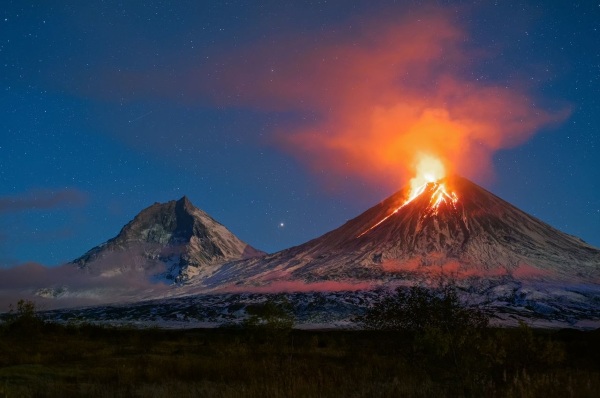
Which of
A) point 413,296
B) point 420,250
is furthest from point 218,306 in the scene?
point 413,296

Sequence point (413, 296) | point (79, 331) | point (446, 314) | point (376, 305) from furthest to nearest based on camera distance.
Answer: point (79, 331) → point (376, 305) → point (413, 296) → point (446, 314)

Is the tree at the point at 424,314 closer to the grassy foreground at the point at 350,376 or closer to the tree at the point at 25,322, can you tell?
the grassy foreground at the point at 350,376

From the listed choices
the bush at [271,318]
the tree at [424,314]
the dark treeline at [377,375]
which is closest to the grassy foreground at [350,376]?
the dark treeline at [377,375]

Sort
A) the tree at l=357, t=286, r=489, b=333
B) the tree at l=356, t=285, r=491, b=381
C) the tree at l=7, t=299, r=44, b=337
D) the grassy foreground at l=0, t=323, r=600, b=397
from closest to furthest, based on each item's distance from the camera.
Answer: the grassy foreground at l=0, t=323, r=600, b=397 → the tree at l=356, t=285, r=491, b=381 → the tree at l=357, t=286, r=489, b=333 → the tree at l=7, t=299, r=44, b=337

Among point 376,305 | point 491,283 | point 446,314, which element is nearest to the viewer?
point 446,314

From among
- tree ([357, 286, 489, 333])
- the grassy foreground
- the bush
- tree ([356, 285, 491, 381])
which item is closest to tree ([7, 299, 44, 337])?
the grassy foreground

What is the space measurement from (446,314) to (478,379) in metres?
2.78

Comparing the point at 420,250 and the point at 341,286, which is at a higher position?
the point at 420,250

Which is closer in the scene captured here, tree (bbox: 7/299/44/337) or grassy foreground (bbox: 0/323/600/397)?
grassy foreground (bbox: 0/323/600/397)

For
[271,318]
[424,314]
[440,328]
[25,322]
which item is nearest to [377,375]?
[424,314]

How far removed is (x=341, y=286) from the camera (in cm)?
16425

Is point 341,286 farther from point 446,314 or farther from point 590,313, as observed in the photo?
point 446,314

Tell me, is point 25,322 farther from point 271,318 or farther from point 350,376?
point 350,376

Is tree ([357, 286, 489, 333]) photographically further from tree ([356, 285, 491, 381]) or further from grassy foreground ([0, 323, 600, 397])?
grassy foreground ([0, 323, 600, 397])
